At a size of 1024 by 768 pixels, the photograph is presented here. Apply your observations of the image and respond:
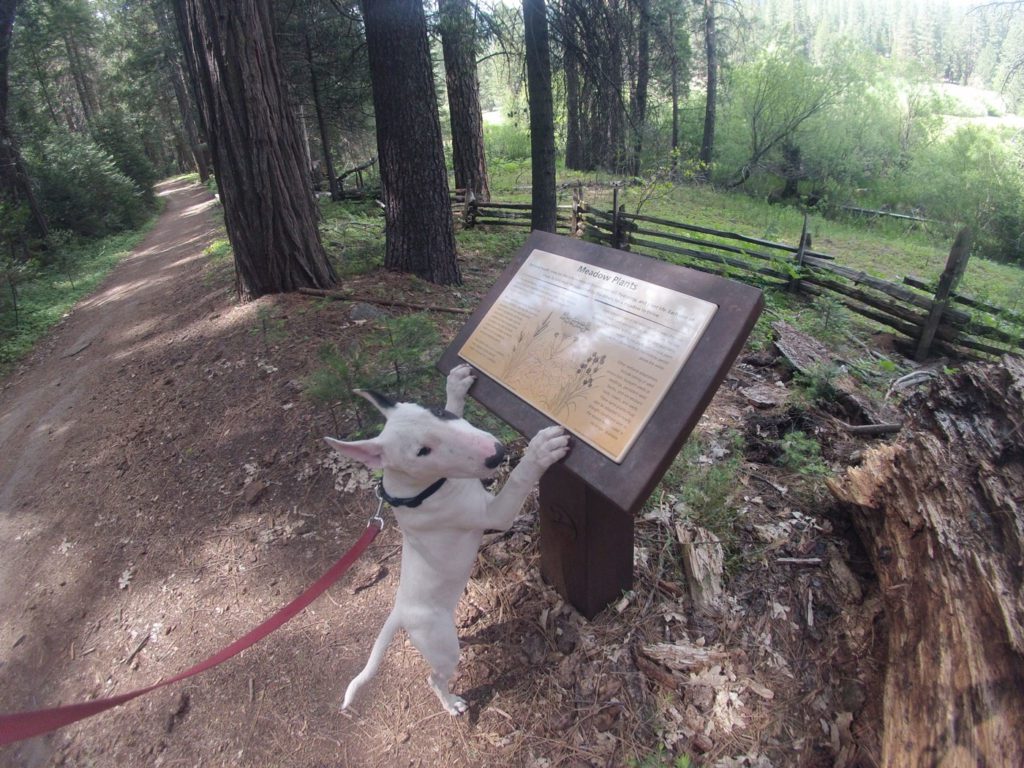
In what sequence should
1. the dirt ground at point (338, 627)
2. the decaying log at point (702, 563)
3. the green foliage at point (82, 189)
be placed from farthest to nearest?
1. the green foliage at point (82, 189)
2. the decaying log at point (702, 563)
3. the dirt ground at point (338, 627)

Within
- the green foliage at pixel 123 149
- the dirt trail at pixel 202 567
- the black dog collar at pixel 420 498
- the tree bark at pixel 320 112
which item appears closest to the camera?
the black dog collar at pixel 420 498

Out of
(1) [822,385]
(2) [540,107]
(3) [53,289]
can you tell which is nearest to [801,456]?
(1) [822,385]

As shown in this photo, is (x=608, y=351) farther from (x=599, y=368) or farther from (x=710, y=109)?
(x=710, y=109)

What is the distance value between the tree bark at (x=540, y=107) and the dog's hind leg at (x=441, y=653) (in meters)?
7.46

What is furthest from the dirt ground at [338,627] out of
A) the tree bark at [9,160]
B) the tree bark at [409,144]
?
the tree bark at [9,160]

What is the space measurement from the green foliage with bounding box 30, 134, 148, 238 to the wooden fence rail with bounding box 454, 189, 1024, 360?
13.9m

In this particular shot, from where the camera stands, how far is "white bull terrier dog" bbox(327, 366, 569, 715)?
185 cm

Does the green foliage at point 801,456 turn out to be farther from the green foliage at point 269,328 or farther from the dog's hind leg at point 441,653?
the green foliage at point 269,328

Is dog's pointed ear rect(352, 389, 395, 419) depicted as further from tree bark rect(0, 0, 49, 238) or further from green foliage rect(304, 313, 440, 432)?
tree bark rect(0, 0, 49, 238)

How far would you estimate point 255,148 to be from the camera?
226 inches

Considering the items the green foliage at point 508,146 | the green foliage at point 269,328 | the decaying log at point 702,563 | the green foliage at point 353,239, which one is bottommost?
the decaying log at point 702,563

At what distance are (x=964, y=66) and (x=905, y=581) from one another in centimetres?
6758

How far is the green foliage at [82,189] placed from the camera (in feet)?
51.7

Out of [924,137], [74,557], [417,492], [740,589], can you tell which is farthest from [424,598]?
[924,137]
